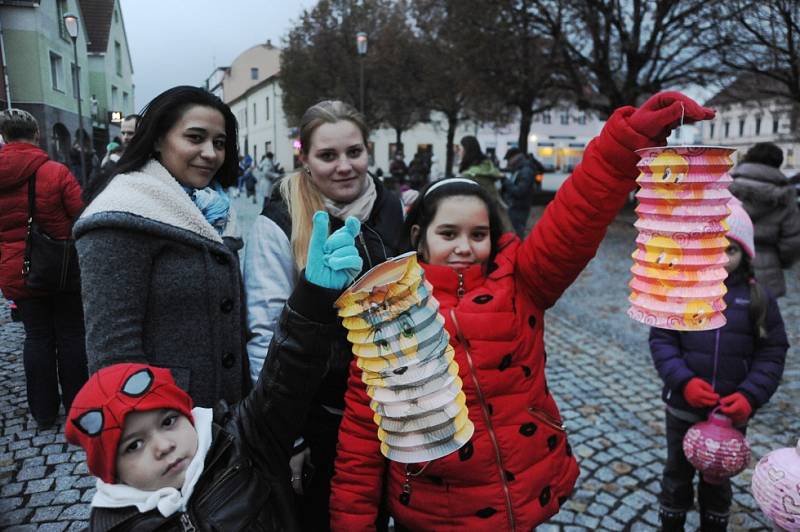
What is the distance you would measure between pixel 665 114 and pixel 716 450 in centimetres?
169

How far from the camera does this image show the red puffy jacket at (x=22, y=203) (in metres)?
3.91

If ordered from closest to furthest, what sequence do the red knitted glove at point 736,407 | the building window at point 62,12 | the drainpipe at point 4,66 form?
the red knitted glove at point 736,407 → the drainpipe at point 4,66 → the building window at point 62,12

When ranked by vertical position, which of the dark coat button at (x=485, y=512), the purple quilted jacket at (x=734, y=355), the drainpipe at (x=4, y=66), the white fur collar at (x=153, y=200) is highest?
the drainpipe at (x=4, y=66)

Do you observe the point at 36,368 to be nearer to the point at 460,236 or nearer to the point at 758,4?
the point at 460,236

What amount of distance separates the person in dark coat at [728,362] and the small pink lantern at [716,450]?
0.13m

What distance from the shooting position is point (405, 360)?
126cm

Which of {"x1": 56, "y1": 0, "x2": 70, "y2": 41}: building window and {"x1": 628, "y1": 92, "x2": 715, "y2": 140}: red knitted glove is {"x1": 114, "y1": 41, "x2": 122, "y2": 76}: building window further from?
{"x1": 628, "y1": 92, "x2": 715, "y2": 140}: red knitted glove

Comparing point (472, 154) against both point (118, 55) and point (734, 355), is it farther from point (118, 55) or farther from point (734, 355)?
point (118, 55)

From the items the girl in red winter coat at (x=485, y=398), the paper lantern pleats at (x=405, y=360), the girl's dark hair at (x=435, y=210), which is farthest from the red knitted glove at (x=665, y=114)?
the paper lantern pleats at (x=405, y=360)

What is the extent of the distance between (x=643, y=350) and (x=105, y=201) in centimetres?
561

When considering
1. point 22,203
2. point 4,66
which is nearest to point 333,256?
point 22,203

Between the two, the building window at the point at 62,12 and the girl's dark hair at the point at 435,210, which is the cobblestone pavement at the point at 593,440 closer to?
the girl's dark hair at the point at 435,210

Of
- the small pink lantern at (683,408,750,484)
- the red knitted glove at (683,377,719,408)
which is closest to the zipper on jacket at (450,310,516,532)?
the small pink lantern at (683,408,750,484)

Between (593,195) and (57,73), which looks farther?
(57,73)
